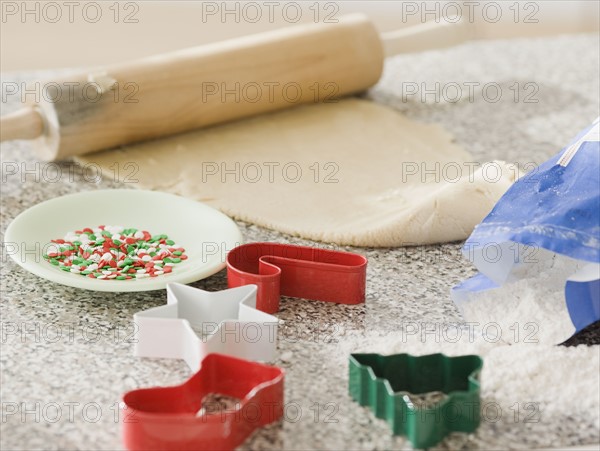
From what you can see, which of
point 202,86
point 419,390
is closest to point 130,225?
point 202,86

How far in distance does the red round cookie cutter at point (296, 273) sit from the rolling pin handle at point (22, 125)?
489 mm

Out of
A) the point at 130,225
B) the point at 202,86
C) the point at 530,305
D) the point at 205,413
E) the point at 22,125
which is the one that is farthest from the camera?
the point at 202,86

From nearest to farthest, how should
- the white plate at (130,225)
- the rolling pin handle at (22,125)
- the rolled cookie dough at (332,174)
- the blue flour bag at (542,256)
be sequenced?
the blue flour bag at (542,256) → the white plate at (130,225) → the rolled cookie dough at (332,174) → the rolling pin handle at (22,125)

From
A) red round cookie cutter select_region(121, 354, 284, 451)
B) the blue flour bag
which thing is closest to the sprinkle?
red round cookie cutter select_region(121, 354, 284, 451)

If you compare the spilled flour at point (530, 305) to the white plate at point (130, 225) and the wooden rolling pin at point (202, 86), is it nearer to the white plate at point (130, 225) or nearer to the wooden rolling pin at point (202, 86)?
the white plate at point (130, 225)

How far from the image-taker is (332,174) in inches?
58.1

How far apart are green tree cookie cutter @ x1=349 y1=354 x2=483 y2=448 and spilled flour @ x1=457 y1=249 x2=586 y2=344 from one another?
0.39ft

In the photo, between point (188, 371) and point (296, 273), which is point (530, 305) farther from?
point (188, 371)

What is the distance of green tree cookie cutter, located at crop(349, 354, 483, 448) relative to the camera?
34.3 inches

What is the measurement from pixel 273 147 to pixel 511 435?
78 cm

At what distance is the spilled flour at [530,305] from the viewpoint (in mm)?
1038

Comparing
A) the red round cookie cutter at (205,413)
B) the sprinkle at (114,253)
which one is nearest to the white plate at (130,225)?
the sprinkle at (114,253)

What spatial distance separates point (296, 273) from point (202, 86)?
1.78 feet

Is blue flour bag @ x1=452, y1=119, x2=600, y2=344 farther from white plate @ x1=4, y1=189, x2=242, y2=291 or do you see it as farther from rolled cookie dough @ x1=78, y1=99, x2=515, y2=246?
white plate @ x1=4, y1=189, x2=242, y2=291
